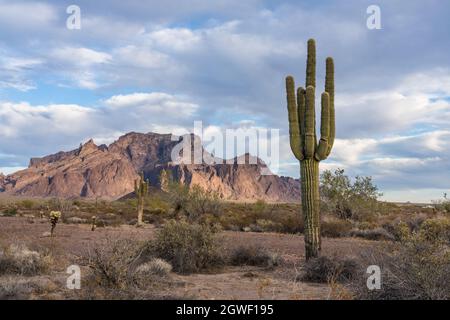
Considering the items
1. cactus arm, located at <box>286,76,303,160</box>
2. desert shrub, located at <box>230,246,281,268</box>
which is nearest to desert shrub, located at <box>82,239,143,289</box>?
desert shrub, located at <box>230,246,281,268</box>

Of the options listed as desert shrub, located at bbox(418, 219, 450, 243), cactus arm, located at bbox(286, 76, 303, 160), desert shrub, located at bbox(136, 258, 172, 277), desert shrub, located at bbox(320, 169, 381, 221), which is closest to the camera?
desert shrub, located at bbox(418, 219, 450, 243)

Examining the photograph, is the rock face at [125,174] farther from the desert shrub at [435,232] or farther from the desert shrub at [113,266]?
the desert shrub at [113,266]

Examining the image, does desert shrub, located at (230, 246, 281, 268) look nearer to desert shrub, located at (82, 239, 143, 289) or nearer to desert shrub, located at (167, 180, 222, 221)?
desert shrub, located at (82, 239, 143, 289)

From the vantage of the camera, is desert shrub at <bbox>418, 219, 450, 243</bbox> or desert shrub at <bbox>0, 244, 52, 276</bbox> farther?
desert shrub at <bbox>0, 244, 52, 276</bbox>

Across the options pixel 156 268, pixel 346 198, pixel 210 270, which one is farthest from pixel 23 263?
pixel 346 198

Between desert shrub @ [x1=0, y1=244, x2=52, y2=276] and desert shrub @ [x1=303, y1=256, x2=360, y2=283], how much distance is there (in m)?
5.81

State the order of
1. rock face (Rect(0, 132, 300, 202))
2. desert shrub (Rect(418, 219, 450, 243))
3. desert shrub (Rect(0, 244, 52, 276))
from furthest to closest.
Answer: rock face (Rect(0, 132, 300, 202))
desert shrub (Rect(0, 244, 52, 276))
desert shrub (Rect(418, 219, 450, 243))

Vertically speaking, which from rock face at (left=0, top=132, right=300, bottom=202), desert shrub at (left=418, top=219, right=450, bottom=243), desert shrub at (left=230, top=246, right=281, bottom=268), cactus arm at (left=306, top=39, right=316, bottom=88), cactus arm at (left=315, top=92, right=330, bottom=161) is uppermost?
rock face at (left=0, top=132, right=300, bottom=202)

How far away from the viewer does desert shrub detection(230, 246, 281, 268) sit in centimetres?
1275

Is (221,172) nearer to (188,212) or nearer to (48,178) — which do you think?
(48,178)

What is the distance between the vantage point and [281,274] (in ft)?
36.3

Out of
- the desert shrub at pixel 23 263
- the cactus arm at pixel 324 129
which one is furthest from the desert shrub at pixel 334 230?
the desert shrub at pixel 23 263

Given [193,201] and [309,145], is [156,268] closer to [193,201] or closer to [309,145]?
[309,145]
